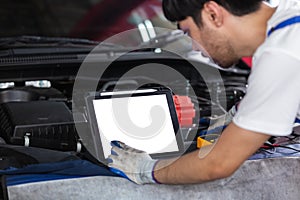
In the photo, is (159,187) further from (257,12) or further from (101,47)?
(101,47)

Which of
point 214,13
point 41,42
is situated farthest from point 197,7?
point 41,42

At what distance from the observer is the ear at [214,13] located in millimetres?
1165

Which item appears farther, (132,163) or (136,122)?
(136,122)

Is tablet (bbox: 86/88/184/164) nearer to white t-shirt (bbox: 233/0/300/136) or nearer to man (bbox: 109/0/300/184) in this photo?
man (bbox: 109/0/300/184)

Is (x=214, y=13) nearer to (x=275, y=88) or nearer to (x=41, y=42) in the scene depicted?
(x=275, y=88)

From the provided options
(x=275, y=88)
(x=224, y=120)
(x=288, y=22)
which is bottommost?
(x=224, y=120)

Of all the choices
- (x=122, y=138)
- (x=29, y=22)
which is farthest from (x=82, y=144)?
(x=29, y=22)

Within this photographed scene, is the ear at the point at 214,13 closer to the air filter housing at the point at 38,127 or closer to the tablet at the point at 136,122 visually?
the tablet at the point at 136,122

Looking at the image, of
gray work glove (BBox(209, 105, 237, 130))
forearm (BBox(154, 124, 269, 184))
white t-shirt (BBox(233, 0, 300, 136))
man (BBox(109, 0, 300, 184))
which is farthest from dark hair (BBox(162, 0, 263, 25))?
gray work glove (BBox(209, 105, 237, 130))

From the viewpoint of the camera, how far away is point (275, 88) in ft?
3.54

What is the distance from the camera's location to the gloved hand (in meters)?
1.24

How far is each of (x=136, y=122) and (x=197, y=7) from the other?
402 mm

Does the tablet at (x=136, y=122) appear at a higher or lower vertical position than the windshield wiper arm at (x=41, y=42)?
lower

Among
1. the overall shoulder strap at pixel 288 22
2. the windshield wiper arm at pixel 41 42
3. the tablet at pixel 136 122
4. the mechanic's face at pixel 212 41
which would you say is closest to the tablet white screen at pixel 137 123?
the tablet at pixel 136 122
